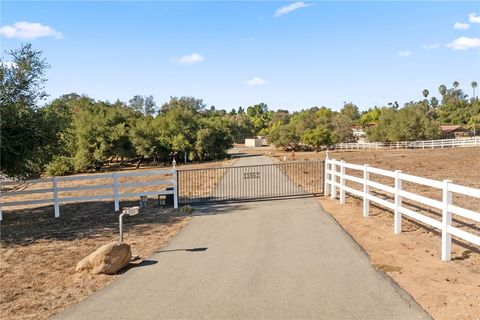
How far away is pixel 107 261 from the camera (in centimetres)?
713

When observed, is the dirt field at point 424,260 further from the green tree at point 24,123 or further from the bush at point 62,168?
the bush at point 62,168

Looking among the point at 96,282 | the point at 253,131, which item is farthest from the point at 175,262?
the point at 253,131

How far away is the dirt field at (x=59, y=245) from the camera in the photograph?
6258 mm

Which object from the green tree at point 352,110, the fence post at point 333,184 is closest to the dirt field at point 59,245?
the fence post at point 333,184

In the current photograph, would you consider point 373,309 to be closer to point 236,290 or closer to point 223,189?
point 236,290

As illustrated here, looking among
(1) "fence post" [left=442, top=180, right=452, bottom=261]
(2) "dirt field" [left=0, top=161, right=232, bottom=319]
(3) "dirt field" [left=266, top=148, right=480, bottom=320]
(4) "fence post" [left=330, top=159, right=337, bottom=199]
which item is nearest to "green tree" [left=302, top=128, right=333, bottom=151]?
(2) "dirt field" [left=0, top=161, right=232, bottom=319]

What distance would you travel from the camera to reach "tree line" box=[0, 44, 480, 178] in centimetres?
1388

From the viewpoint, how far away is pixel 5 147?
1301 cm

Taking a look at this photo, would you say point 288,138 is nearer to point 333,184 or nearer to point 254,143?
point 254,143

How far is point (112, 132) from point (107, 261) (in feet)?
145

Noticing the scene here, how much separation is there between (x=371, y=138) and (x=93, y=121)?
175 feet

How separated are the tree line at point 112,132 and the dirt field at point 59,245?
2540mm

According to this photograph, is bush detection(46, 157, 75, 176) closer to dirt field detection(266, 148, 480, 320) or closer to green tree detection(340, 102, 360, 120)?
dirt field detection(266, 148, 480, 320)

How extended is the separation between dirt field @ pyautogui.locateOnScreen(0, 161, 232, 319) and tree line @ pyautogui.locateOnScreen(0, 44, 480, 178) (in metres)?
2.54
